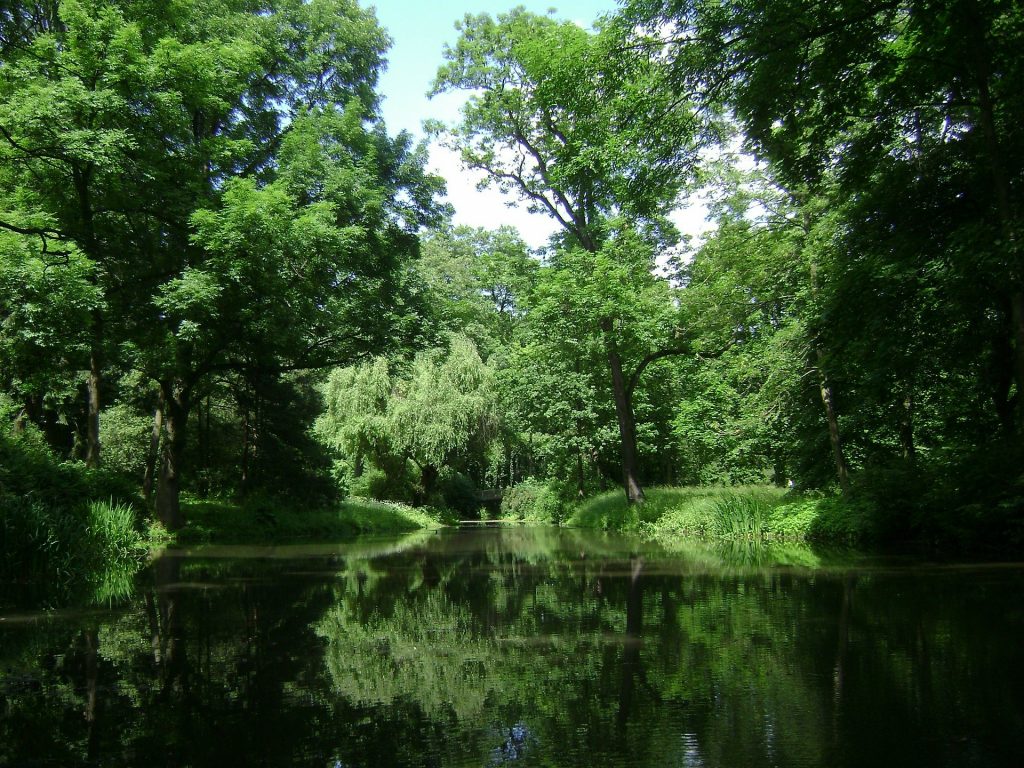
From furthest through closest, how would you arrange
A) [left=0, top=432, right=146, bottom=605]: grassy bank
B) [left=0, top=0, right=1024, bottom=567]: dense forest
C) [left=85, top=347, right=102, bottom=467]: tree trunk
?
1. [left=85, top=347, right=102, bottom=467]: tree trunk
2. [left=0, top=0, right=1024, bottom=567]: dense forest
3. [left=0, top=432, right=146, bottom=605]: grassy bank

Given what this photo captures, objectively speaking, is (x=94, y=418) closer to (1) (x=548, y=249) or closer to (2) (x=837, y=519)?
(1) (x=548, y=249)

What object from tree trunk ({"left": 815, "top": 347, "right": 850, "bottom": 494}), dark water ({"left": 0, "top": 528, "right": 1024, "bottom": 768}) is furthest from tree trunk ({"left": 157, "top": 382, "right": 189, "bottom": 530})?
tree trunk ({"left": 815, "top": 347, "right": 850, "bottom": 494})

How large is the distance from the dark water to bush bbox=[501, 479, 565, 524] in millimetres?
24751

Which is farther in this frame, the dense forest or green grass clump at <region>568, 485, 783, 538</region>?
green grass clump at <region>568, 485, 783, 538</region>

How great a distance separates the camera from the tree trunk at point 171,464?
1633 centimetres

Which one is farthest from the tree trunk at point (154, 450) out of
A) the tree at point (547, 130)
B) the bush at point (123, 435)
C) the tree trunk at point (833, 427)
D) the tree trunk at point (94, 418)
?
the tree trunk at point (833, 427)

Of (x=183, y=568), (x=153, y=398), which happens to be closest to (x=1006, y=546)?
(x=183, y=568)

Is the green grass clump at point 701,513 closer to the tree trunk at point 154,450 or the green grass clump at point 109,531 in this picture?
the green grass clump at point 109,531

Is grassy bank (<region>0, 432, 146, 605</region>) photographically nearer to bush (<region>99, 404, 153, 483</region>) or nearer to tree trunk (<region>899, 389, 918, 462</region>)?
bush (<region>99, 404, 153, 483</region>)

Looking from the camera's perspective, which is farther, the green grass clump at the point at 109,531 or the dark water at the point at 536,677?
the green grass clump at the point at 109,531

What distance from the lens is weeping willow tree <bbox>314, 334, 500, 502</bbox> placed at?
2673cm

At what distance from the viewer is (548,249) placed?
21.8 metres

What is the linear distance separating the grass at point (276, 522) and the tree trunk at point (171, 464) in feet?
1.64

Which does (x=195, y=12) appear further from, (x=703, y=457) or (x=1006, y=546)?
(x=703, y=457)
